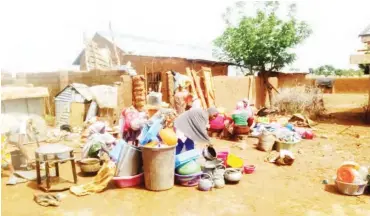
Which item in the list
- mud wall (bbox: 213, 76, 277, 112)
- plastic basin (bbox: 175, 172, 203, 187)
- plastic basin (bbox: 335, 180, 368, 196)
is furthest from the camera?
mud wall (bbox: 213, 76, 277, 112)

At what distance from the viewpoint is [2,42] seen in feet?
10.8

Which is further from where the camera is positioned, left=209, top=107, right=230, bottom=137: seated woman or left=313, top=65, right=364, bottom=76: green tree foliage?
left=313, top=65, right=364, bottom=76: green tree foliage

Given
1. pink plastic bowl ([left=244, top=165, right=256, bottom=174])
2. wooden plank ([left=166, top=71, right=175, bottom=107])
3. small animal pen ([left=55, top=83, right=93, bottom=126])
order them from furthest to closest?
wooden plank ([left=166, top=71, right=175, bottom=107])
small animal pen ([left=55, top=83, right=93, bottom=126])
pink plastic bowl ([left=244, top=165, right=256, bottom=174])

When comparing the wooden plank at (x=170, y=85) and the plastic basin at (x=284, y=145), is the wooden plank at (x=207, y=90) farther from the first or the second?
the plastic basin at (x=284, y=145)

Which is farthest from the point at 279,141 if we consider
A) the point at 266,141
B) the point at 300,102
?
the point at 300,102

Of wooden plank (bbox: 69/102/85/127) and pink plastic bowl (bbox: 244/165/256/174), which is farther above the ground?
wooden plank (bbox: 69/102/85/127)

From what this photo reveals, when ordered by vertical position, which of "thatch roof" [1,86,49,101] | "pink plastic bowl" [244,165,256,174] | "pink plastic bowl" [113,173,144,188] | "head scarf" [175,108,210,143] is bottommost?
"pink plastic bowl" [244,165,256,174]

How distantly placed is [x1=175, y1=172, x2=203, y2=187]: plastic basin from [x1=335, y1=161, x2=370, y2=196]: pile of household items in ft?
7.69

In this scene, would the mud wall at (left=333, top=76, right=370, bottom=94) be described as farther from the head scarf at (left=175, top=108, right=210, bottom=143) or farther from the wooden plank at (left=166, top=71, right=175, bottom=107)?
the head scarf at (left=175, top=108, right=210, bottom=143)

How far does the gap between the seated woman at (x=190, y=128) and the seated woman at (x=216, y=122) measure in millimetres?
3960

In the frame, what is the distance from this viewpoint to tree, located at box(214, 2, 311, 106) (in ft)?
62.2

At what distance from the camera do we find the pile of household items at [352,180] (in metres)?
5.45

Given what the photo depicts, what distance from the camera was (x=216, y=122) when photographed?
10.2m

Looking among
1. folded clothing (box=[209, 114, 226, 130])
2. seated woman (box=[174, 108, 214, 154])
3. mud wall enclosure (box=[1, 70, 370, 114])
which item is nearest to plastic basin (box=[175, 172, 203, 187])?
seated woman (box=[174, 108, 214, 154])
